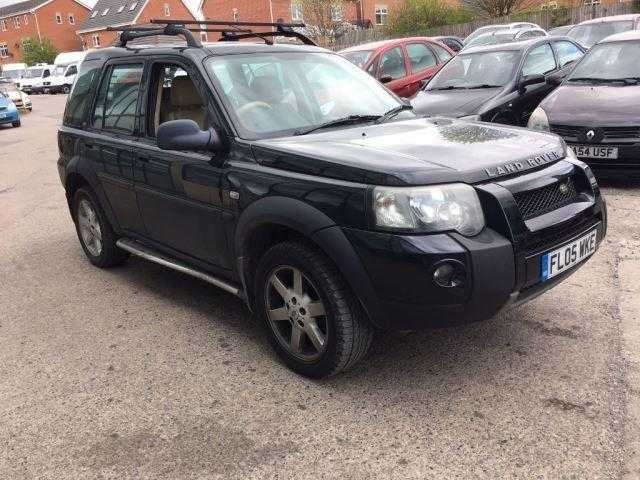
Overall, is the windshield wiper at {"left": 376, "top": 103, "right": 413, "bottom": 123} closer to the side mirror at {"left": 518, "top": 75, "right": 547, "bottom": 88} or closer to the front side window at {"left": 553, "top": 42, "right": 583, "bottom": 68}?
the side mirror at {"left": 518, "top": 75, "right": 547, "bottom": 88}

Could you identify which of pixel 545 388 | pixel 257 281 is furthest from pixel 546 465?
pixel 257 281

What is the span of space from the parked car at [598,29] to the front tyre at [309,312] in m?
13.4

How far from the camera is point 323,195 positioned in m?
3.06

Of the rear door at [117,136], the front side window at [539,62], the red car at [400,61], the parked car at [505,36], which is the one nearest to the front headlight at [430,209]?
the rear door at [117,136]

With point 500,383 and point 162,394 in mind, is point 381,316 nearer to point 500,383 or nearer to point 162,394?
point 500,383

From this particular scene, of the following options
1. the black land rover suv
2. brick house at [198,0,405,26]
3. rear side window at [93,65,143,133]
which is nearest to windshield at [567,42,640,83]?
the black land rover suv

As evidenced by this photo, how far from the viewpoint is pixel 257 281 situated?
3.53 metres

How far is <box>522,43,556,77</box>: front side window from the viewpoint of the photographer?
8.69 meters

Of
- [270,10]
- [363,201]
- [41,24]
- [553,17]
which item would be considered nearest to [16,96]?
[553,17]

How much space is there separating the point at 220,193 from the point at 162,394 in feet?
3.76

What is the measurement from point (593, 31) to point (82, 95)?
13800 millimetres

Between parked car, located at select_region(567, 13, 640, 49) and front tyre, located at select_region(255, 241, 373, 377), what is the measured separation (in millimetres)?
13398

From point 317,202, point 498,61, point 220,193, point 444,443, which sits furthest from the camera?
point 498,61

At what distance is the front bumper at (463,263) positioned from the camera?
2.78 m
